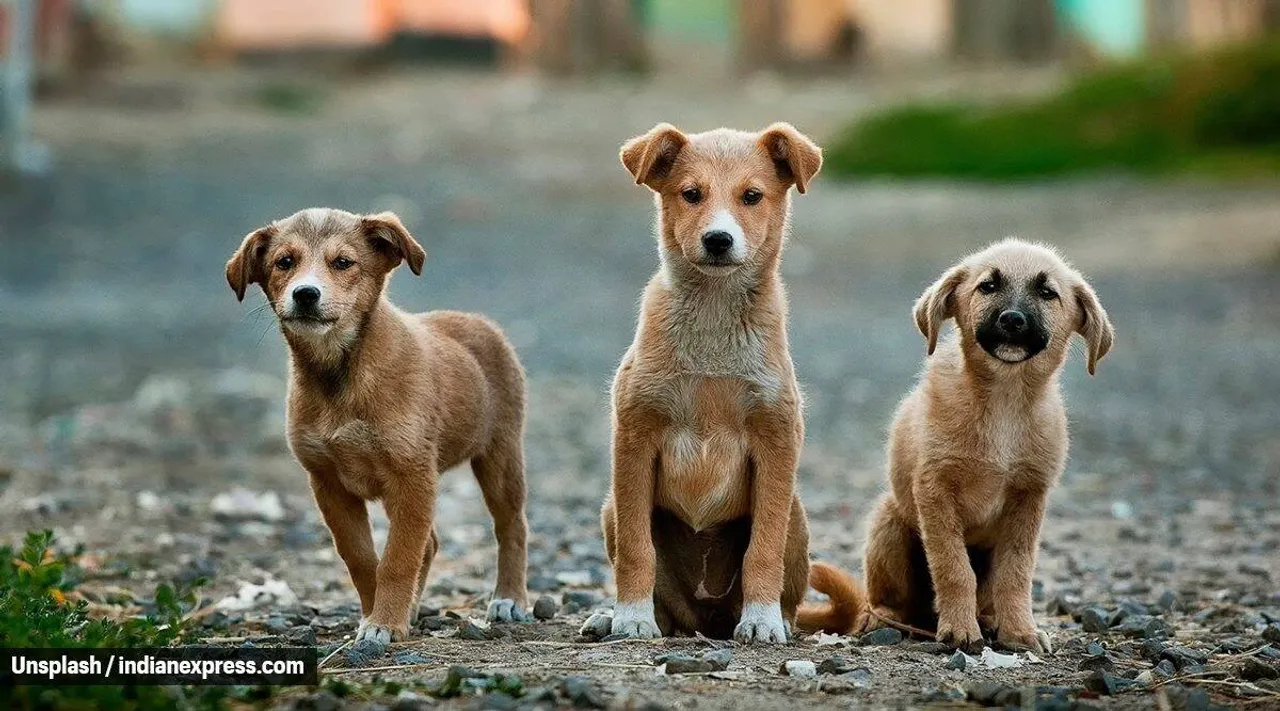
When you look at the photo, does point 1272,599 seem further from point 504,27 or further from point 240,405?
point 504,27

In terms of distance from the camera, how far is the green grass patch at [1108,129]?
21828 millimetres

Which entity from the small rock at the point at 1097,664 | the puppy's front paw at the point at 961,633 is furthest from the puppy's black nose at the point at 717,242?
the small rock at the point at 1097,664

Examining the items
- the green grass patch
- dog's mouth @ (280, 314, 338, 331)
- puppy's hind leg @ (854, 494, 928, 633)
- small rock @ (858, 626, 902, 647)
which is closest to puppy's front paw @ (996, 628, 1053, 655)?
small rock @ (858, 626, 902, 647)

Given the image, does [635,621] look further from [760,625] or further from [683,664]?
[683,664]

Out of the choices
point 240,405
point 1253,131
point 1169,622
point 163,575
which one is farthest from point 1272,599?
point 1253,131

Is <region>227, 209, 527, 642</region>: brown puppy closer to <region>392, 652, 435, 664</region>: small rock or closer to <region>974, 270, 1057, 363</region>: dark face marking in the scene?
<region>392, 652, 435, 664</region>: small rock

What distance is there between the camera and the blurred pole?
20.4m

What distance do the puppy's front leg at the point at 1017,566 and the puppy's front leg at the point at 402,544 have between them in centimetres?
199

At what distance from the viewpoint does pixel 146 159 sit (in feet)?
79.0

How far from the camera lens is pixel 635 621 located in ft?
19.3

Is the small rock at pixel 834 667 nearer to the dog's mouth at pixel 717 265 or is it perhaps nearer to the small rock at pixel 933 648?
the small rock at pixel 933 648

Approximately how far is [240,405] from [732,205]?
291 inches

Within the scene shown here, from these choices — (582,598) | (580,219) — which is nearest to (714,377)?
(582,598)

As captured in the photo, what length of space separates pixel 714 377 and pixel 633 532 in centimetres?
Answer: 59
